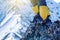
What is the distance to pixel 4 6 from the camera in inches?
57.5

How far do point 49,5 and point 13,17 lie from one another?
29 centimetres

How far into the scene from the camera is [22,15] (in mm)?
1324

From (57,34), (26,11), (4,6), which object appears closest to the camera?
(57,34)

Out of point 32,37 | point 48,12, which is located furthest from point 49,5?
point 32,37

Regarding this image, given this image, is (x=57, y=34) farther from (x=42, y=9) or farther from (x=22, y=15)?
(x=22, y=15)

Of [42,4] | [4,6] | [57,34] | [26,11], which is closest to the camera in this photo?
[57,34]

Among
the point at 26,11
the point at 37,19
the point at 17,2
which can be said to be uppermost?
the point at 17,2

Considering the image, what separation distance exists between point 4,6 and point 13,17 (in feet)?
0.58

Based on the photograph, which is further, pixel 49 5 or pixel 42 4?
pixel 49 5

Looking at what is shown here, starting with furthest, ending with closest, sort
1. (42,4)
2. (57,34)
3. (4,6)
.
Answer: (4,6) < (42,4) < (57,34)

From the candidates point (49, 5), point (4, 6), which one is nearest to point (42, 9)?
point (49, 5)

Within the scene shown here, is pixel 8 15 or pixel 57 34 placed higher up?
pixel 8 15

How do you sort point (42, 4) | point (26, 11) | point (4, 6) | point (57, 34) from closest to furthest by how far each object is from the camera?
1. point (57, 34)
2. point (42, 4)
3. point (26, 11)
4. point (4, 6)

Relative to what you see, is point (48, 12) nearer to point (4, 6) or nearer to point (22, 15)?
point (22, 15)
